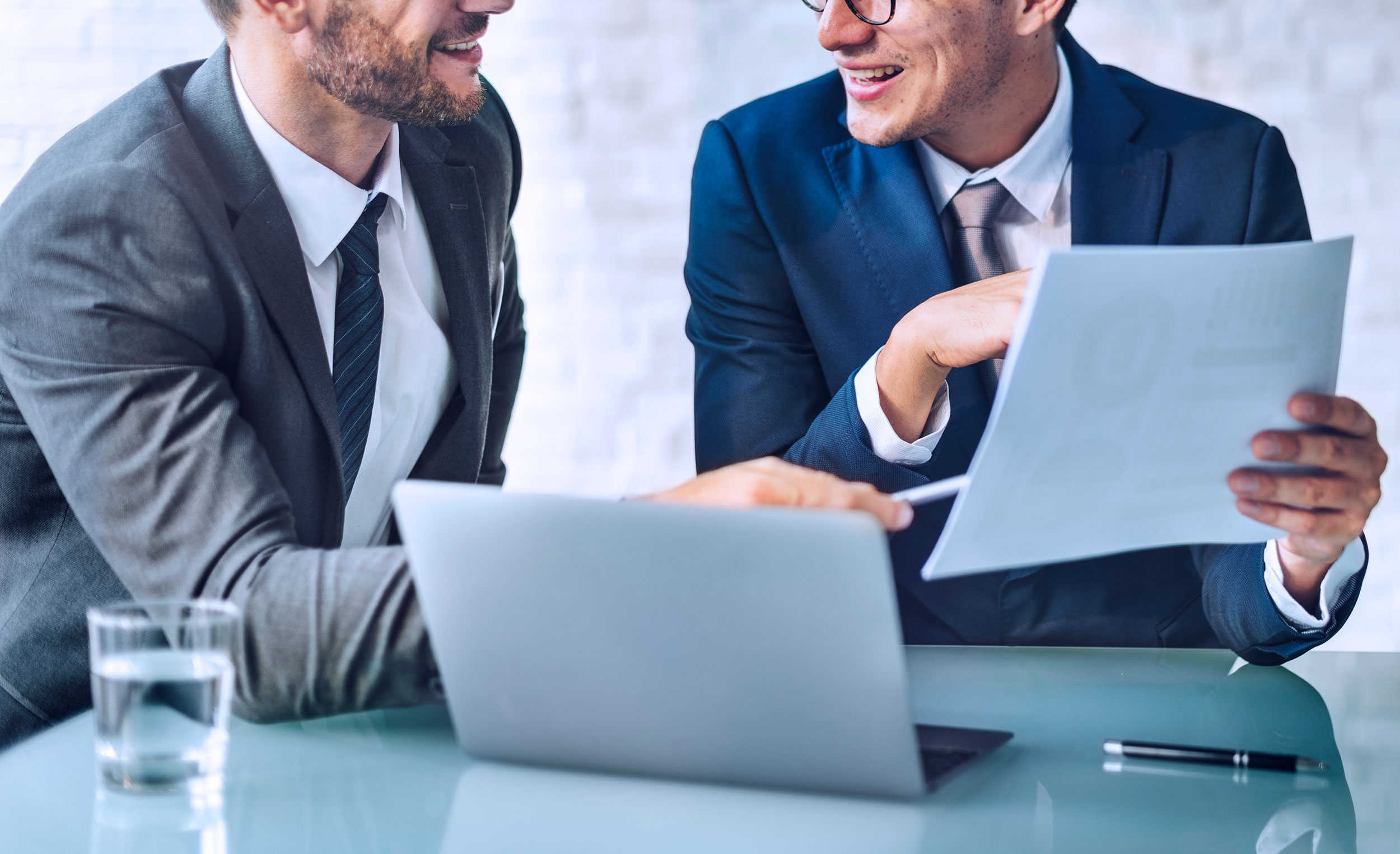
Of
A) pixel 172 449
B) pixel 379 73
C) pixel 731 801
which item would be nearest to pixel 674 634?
pixel 731 801

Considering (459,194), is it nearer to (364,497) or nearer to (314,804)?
(364,497)

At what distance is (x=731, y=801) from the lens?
702 millimetres

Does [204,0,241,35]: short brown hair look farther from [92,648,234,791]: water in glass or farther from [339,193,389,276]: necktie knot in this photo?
[92,648,234,791]: water in glass

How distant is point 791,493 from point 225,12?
90 centimetres

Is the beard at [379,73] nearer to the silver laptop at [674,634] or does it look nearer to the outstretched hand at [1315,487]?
the silver laptop at [674,634]

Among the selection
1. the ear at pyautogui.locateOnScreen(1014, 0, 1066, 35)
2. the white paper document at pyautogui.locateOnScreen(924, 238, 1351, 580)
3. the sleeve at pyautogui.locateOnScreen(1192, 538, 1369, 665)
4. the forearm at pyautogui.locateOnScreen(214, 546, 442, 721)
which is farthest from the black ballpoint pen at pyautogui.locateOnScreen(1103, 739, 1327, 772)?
the ear at pyautogui.locateOnScreen(1014, 0, 1066, 35)

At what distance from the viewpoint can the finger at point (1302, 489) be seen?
3.22 ft

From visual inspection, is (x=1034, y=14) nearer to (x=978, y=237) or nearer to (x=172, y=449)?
(x=978, y=237)

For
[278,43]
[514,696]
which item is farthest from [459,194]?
[514,696]

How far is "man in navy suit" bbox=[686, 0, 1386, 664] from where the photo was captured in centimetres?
157

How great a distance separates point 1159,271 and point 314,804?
22.4 inches

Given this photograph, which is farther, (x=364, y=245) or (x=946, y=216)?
(x=946, y=216)

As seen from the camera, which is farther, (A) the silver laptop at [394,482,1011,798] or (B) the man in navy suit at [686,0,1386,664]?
(B) the man in navy suit at [686,0,1386,664]

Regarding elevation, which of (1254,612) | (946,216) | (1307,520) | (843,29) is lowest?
(1254,612)
